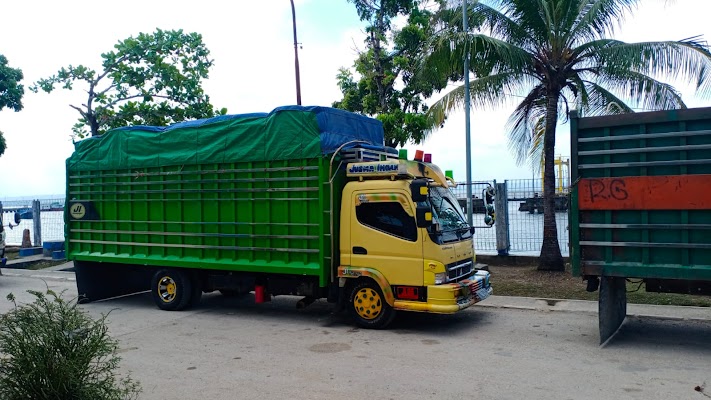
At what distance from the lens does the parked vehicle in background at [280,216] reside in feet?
27.6

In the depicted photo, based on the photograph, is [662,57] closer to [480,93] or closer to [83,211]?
[480,93]

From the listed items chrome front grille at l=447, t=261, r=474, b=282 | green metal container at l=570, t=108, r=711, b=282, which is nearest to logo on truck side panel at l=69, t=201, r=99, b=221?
chrome front grille at l=447, t=261, r=474, b=282

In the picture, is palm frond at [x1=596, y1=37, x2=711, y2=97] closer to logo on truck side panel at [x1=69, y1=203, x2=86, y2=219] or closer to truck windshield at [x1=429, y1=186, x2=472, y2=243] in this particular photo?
truck windshield at [x1=429, y1=186, x2=472, y2=243]

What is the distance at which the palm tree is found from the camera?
38.0ft

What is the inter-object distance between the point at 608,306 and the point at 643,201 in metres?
1.48

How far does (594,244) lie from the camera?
742 centimetres

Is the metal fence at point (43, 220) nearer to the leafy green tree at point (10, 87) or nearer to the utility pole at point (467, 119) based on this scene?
the leafy green tree at point (10, 87)

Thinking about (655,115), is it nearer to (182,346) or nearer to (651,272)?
(651,272)

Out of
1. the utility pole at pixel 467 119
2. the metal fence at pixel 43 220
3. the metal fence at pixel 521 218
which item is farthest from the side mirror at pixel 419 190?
the metal fence at pixel 43 220

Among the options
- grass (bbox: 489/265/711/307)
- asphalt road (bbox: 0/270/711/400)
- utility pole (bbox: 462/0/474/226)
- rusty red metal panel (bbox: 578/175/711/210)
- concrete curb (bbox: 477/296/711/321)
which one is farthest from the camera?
utility pole (bbox: 462/0/474/226)

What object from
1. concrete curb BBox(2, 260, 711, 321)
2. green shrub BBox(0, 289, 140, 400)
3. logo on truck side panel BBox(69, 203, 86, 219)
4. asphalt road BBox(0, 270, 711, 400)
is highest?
logo on truck side panel BBox(69, 203, 86, 219)

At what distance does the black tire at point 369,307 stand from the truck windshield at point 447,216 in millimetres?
1274

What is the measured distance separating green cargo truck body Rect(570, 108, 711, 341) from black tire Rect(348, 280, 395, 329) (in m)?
2.74

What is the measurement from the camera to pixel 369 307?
342 inches
